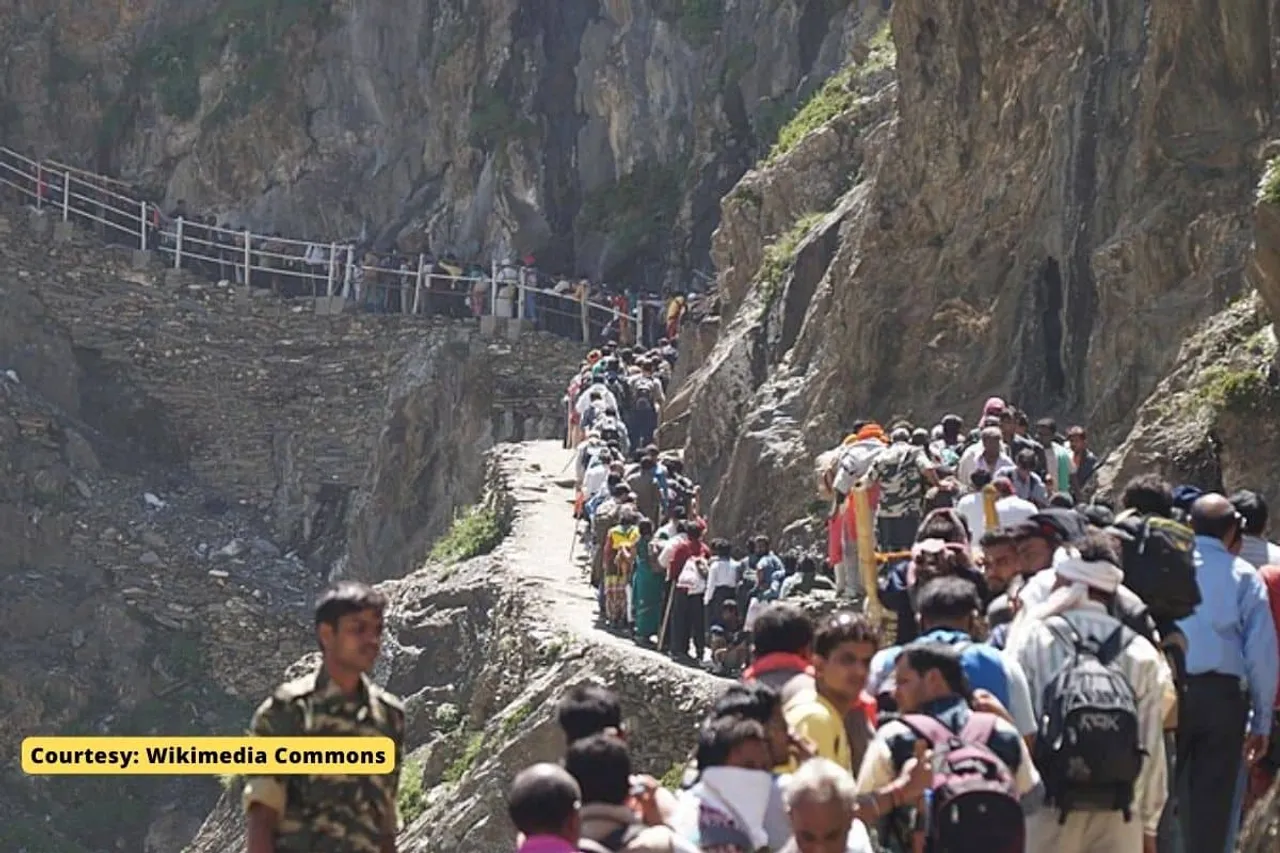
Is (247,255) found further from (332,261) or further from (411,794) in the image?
(411,794)

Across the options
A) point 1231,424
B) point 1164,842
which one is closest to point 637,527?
point 1231,424

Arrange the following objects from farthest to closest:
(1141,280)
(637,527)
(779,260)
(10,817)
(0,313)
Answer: (0,313)
(10,817)
(779,260)
(637,527)
(1141,280)

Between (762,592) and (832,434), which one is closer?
(762,592)

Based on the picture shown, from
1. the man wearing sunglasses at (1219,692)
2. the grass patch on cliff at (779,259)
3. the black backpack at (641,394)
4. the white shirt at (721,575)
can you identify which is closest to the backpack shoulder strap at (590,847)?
the man wearing sunglasses at (1219,692)

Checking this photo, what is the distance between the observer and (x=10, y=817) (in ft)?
111

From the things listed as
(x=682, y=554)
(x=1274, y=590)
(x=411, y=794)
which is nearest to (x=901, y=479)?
(x=682, y=554)

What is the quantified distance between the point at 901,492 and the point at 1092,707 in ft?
23.2

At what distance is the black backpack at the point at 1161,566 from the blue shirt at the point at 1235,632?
0.20 metres

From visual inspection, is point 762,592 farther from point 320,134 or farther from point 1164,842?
point 320,134

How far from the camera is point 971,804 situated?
8.50 metres

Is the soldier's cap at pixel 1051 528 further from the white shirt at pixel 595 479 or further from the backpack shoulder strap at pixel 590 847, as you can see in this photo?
the white shirt at pixel 595 479

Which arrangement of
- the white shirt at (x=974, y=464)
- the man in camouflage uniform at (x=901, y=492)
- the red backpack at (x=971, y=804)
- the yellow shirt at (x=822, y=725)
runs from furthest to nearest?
1. the man in camouflage uniform at (x=901, y=492)
2. the white shirt at (x=974, y=464)
3. the yellow shirt at (x=822, y=725)
4. the red backpack at (x=971, y=804)

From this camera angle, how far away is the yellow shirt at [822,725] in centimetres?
914

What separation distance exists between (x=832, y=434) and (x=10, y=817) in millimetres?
14077
